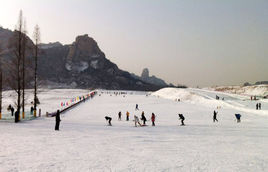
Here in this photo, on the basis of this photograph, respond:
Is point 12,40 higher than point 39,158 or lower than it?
higher

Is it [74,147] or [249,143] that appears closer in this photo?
[74,147]

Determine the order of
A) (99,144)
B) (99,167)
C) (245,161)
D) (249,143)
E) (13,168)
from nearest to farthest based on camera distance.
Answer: (13,168), (99,167), (245,161), (99,144), (249,143)

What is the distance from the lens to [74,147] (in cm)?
985

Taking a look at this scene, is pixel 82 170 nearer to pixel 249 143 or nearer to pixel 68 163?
pixel 68 163

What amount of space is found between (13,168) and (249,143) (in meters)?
13.0

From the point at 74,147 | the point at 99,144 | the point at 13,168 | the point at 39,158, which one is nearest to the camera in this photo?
the point at 13,168

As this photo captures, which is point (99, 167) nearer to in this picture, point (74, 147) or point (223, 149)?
point (74, 147)

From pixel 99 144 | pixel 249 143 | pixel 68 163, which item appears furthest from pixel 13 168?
pixel 249 143

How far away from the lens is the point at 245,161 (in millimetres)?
8711

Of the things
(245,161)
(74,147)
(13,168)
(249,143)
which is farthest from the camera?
(249,143)

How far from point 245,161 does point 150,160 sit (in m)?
4.26

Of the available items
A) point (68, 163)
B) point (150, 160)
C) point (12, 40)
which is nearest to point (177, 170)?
point (150, 160)

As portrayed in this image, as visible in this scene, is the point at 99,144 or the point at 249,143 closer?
the point at 99,144

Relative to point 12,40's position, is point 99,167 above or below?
below
